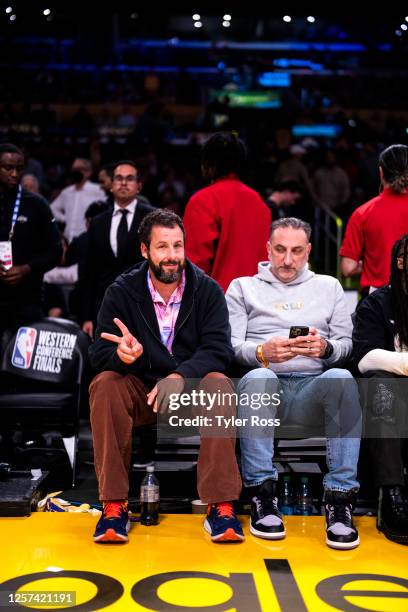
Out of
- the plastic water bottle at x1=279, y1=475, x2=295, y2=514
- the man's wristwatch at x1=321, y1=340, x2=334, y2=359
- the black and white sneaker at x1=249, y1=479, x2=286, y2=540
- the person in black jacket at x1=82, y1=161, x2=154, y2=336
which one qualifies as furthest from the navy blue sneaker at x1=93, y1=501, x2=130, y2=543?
the person in black jacket at x1=82, y1=161, x2=154, y2=336

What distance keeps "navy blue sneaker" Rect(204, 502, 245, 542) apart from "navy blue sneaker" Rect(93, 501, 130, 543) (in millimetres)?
363

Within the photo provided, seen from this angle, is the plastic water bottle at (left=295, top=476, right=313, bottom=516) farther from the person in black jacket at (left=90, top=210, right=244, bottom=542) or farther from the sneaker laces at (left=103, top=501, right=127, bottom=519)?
the sneaker laces at (left=103, top=501, right=127, bottom=519)

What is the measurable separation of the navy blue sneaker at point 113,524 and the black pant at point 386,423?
112cm

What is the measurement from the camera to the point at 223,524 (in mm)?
3840

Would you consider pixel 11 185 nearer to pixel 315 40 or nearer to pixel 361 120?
pixel 361 120

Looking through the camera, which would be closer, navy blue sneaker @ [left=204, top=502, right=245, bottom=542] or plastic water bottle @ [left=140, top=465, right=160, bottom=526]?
navy blue sneaker @ [left=204, top=502, right=245, bottom=542]

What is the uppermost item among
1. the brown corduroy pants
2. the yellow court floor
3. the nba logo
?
the nba logo

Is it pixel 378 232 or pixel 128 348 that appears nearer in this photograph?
pixel 128 348

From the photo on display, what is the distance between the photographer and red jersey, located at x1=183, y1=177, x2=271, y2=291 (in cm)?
505

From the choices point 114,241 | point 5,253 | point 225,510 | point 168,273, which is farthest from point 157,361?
point 5,253

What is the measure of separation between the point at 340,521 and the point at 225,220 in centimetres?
189

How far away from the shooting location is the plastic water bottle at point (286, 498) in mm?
4333

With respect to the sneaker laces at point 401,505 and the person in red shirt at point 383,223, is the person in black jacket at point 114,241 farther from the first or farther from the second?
the sneaker laces at point 401,505

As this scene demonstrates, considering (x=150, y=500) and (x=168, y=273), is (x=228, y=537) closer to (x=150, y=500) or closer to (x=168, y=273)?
(x=150, y=500)
